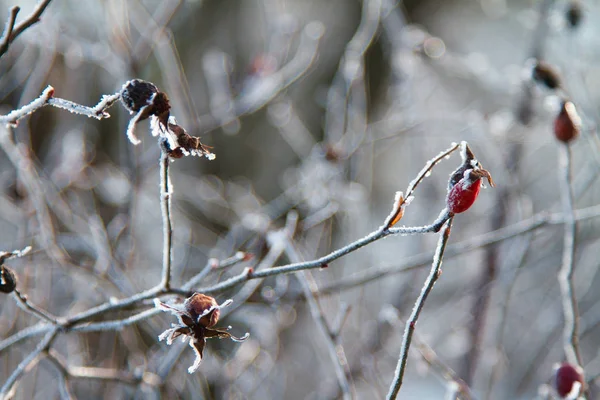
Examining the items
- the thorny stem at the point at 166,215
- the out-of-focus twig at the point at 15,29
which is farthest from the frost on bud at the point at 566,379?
the out-of-focus twig at the point at 15,29

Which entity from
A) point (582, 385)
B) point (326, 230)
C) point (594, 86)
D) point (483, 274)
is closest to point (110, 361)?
point (326, 230)

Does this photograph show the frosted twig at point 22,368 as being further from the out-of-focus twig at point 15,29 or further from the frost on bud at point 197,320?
the out-of-focus twig at point 15,29

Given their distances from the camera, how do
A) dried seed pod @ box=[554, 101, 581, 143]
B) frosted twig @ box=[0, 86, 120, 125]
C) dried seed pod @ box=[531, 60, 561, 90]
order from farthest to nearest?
1. dried seed pod @ box=[531, 60, 561, 90]
2. dried seed pod @ box=[554, 101, 581, 143]
3. frosted twig @ box=[0, 86, 120, 125]

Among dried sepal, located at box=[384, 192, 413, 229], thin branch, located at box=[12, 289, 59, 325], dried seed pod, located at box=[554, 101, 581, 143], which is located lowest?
thin branch, located at box=[12, 289, 59, 325]

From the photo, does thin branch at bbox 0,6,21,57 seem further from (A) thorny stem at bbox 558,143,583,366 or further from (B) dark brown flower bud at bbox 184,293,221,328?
(A) thorny stem at bbox 558,143,583,366

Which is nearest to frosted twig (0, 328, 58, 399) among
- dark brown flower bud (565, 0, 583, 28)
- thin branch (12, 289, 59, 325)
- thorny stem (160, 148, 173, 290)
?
thin branch (12, 289, 59, 325)

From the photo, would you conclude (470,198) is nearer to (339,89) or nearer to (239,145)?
(339,89)
